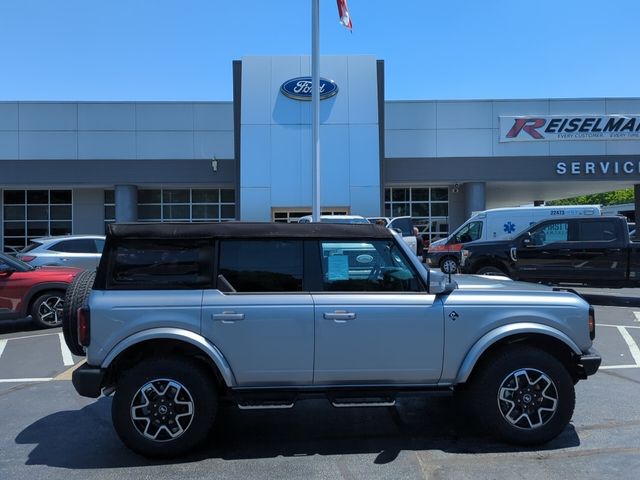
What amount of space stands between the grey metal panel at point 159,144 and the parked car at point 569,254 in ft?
48.4

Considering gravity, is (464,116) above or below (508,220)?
above

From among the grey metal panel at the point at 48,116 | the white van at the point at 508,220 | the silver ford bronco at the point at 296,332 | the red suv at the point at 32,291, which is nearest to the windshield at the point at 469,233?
the white van at the point at 508,220

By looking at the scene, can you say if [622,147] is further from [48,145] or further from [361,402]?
[48,145]

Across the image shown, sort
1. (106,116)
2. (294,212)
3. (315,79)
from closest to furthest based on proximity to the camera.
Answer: (315,79) → (294,212) → (106,116)

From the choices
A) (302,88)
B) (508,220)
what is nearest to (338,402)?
(508,220)

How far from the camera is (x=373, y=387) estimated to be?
173 inches

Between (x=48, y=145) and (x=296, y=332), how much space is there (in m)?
22.7

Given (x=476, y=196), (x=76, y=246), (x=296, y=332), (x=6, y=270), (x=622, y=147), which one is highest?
(x=622, y=147)

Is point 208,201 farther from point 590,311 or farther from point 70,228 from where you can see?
point 590,311

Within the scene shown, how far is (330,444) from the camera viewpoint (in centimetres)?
463

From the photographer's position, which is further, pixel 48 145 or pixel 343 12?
pixel 48 145

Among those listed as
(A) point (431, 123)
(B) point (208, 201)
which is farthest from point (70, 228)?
(A) point (431, 123)

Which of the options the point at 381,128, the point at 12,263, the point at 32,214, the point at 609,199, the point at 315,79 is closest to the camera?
the point at 12,263

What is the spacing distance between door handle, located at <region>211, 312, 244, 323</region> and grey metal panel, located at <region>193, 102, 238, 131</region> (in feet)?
67.0
